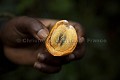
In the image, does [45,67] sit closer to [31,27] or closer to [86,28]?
[31,27]

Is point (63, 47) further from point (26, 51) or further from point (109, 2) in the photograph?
point (109, 2)

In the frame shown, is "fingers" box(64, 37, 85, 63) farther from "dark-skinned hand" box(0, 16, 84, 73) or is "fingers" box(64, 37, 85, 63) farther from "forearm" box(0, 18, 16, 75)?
"forearm" box(0, 18, 16, 75)

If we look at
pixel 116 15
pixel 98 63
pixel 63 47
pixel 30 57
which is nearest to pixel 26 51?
pixel 30 57

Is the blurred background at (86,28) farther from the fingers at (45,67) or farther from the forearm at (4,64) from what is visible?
the fingers at (45,67)

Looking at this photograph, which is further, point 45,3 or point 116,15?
point 116,15

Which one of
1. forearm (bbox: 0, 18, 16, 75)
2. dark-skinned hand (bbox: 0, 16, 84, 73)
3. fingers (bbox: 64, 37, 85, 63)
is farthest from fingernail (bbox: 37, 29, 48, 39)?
forearm (bbox: 0, 18, 16, 75)
